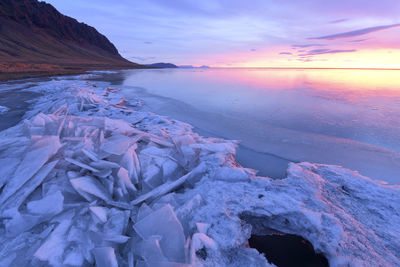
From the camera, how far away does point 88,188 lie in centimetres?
181

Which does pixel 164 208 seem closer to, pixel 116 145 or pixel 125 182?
pixel 125 182

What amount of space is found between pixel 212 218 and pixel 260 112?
16.2ft

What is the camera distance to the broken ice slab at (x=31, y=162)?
5.72 feet

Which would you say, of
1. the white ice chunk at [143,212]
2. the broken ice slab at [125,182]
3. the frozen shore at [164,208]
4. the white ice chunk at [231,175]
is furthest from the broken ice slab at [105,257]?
the white ice chunk at [231,175]

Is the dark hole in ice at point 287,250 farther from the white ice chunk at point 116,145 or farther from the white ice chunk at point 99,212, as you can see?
the white ice chunk at point 116,145

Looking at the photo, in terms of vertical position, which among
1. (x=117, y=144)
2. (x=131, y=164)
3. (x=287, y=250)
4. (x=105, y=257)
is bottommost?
(x=287, y=250)

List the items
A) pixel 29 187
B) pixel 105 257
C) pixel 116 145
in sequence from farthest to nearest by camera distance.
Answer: pixel 116 145, pixel 29 187, pixel 105 257

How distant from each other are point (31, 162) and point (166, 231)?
5.16 feet

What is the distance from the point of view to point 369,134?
3988 mm

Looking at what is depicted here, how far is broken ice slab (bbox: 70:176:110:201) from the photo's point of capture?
5.83ft

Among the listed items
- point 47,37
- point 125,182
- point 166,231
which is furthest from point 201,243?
point 47,37

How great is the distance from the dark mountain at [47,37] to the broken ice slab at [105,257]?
4732cm

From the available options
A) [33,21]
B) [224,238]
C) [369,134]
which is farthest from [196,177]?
[33,21]

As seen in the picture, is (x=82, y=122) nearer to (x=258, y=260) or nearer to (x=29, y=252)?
(x=29, y=252)
